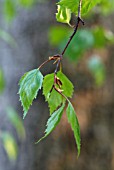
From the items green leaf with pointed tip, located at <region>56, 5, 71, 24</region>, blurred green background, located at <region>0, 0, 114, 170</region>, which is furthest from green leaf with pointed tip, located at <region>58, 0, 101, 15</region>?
blurred green background, located at <region>0, 0, 114, 170</region>

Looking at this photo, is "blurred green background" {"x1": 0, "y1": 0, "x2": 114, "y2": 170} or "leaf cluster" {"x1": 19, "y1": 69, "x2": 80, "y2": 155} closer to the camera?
"leaf cluster" {"x1": 19, "y1": 69, "x2": 80, "y2": 155}

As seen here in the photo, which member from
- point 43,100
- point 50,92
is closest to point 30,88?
point 50,92

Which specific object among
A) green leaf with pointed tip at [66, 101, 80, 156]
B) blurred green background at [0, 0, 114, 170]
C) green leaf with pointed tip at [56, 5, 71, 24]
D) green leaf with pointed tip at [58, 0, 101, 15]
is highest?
green leaf with pointed tip at [58, 0, 101, 15]

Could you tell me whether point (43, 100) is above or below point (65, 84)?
below

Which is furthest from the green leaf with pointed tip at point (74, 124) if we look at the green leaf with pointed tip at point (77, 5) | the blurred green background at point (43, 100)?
the blurred green background at point (43, 100)

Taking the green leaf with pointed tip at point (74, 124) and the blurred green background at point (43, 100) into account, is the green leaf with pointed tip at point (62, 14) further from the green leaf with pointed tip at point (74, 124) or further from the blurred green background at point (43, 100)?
the blurred green background at point (43, 100)

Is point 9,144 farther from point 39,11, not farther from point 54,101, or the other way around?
point 54,101

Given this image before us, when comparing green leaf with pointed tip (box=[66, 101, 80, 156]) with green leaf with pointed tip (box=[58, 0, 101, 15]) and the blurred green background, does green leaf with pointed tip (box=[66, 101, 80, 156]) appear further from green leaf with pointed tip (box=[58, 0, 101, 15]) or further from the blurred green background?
the blurred green background

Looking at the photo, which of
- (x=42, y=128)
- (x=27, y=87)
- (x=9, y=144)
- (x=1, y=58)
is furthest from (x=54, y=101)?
(x=1, y=58)

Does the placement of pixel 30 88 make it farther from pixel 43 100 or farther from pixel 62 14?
pixel 43 100
